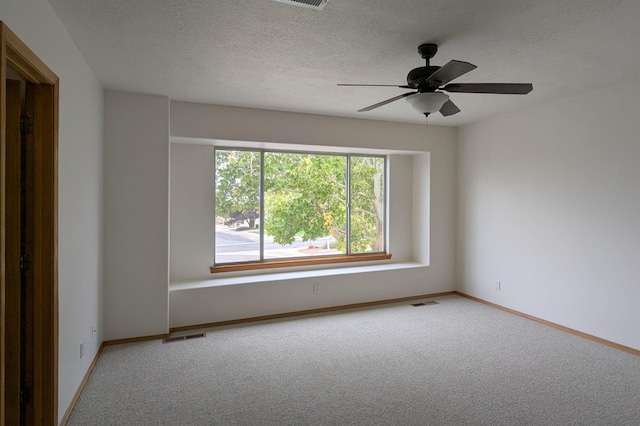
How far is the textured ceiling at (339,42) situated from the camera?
2125 millimetres

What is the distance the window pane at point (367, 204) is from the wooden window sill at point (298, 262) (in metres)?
0.14

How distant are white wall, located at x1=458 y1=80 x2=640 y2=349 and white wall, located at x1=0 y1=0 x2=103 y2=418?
461 cm

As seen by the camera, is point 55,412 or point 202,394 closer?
point 55,412

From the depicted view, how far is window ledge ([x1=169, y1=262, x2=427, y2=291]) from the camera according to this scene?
4.27m

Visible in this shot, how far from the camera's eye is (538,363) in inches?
128

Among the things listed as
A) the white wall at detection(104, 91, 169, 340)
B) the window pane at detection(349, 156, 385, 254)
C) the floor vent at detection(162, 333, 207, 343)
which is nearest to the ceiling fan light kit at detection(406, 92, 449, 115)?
the white wall at detection(104, 91, 169, 340)

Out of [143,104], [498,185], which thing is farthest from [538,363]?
[143,104]

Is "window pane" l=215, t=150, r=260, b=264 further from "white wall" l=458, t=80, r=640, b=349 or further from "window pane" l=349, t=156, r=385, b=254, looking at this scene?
"white wall" l=458, t=80, r=640, b=349

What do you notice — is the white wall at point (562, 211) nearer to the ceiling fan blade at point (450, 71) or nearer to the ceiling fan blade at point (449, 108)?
the ceiling fan blade at point (449, 108)

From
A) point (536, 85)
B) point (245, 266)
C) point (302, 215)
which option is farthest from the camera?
point (302, 215)

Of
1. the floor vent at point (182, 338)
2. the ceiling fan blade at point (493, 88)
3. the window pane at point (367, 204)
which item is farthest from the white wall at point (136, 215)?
the ceiling fan blade at point (493, 88)

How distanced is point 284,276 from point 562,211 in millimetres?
3311

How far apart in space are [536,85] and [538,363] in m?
2.57

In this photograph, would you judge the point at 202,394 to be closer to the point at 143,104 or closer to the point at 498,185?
the point at 143,104
